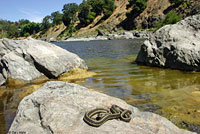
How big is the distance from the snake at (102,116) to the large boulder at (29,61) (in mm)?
7415

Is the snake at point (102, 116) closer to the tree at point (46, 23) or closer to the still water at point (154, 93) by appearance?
the still water at point (154, 93)

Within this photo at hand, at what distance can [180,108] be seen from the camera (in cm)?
612

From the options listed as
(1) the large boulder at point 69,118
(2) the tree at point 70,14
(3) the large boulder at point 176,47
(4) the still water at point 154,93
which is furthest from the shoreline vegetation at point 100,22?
(1) the large boulder at point 69,118

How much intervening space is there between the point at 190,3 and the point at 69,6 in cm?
8563

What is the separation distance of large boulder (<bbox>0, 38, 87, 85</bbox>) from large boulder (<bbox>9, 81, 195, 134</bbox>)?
19.8 ft

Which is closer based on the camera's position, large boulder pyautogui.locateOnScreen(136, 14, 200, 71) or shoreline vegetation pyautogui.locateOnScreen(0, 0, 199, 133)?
large boulder pyautogui.locateOnScreen(136, 14, 200, 71)

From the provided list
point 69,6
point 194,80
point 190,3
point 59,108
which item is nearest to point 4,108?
point 59,108

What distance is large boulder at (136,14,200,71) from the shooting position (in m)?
11.1

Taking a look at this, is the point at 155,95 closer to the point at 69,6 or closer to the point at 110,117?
the point at 110,117

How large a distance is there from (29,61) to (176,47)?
9.86m

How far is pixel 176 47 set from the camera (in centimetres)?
1170

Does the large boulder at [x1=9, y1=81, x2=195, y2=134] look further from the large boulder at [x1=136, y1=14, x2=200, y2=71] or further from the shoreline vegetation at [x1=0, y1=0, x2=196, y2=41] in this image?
the shoreline vegetation at [x1=0, y1=0, x2=196, y2=41]

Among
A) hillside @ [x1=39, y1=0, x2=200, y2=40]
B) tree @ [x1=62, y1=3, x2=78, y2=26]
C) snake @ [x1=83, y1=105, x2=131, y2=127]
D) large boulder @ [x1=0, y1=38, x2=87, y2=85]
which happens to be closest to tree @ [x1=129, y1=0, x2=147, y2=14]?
hillside @ [x1=39, y1=0, x2=200, y2=40]

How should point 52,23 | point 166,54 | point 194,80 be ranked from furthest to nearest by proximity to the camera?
1. point 52,23
2. point 166,54
3. point 194,80
